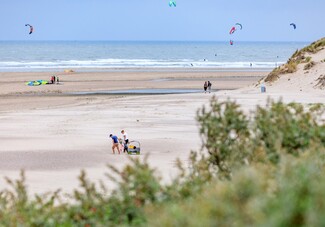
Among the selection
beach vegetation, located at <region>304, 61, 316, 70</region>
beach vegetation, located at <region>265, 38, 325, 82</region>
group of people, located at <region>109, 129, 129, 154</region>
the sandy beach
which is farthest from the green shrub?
beach vegetation, located at <region>265, 38, 325, 82</region>

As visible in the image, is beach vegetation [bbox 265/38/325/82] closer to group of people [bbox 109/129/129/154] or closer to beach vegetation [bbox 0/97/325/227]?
group of people [bbox 109/129/129/154]

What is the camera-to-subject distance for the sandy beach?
59.2 ft

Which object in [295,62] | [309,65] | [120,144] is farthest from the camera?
[295,62]

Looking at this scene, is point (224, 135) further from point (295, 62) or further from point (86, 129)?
point (295, 62)

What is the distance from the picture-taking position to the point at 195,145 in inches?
842

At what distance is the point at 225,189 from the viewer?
5152mm

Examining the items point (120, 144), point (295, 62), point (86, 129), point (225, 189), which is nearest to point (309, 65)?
point (295, 62)

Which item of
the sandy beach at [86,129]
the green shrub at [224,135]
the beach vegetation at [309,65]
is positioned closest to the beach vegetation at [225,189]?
the green shrub at [224,135]

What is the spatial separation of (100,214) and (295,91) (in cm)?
3196

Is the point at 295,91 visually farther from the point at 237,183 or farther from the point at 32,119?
the point at 237,183

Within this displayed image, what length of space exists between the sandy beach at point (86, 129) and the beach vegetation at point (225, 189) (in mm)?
806

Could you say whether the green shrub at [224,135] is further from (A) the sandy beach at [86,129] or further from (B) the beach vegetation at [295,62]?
(B) the beach vegetation at [295,62]

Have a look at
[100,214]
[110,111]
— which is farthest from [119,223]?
[110,111]

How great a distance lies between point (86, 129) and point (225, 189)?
21.0 metres
